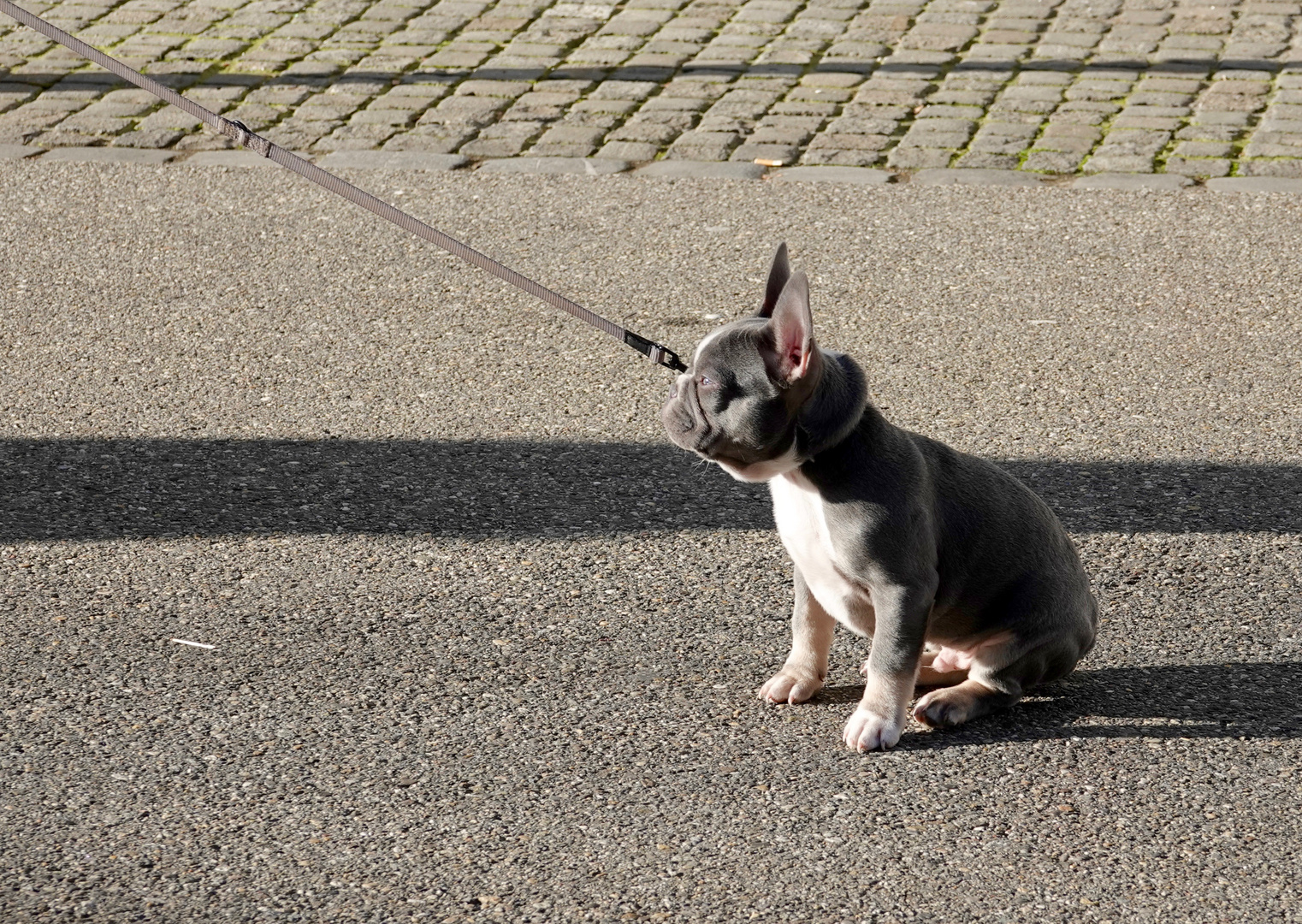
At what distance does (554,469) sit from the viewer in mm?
4812

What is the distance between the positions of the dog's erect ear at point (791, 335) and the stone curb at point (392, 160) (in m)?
4.61

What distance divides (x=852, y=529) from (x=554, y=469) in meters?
1.76

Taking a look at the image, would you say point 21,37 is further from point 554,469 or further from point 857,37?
point 554,469

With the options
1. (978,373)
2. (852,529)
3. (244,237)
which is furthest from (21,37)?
(852,529)

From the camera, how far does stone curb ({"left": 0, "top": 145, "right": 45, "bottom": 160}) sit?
24.9 ft

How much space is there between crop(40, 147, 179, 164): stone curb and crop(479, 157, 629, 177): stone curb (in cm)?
153

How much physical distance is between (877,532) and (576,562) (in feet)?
4.13

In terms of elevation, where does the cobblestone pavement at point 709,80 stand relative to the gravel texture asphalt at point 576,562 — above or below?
below

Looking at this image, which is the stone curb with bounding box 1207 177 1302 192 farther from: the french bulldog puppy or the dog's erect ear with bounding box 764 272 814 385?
the dog's erect ear with bounding box 764 272 814 385

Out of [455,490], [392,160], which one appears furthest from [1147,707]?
[392,160]

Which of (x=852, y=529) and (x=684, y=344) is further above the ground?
(x=852, y=529)

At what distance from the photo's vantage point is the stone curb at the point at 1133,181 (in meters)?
7.02

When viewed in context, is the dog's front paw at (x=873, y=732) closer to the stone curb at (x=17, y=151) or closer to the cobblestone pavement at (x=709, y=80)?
the cobblestone pavement at (x=709, y=80)

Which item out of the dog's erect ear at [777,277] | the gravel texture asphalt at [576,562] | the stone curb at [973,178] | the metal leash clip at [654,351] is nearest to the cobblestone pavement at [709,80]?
the stone curb at [973,178]
